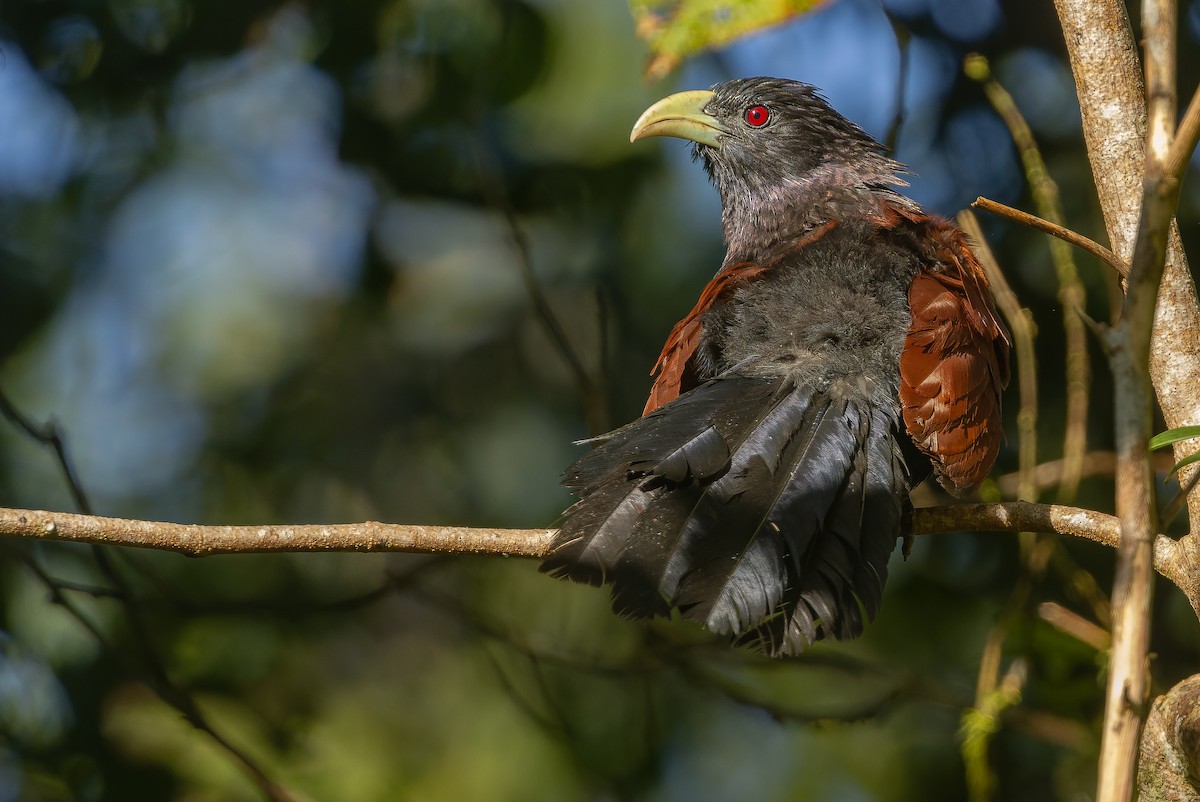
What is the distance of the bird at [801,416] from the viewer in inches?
67.7

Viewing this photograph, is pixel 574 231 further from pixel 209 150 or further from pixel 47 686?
pixel 47 686

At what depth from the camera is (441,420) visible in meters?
4.02

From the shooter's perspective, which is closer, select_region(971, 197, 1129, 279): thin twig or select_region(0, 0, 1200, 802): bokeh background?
select_region(971, 197, 1129, 279): thin twig

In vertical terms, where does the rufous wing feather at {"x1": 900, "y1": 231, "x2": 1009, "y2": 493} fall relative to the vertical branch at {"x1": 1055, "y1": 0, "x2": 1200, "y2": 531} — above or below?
below

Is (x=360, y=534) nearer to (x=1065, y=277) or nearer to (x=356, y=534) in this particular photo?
(x=356, y=534)

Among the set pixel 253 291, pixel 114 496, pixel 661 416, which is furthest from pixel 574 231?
pixel 661 416

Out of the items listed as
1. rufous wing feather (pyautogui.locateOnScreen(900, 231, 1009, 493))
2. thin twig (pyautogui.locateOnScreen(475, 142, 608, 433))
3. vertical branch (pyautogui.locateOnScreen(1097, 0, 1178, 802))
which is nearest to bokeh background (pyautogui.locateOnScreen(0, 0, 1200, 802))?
thin twig (pyautogui.locateOnScreen(475, 142, 608, 433))

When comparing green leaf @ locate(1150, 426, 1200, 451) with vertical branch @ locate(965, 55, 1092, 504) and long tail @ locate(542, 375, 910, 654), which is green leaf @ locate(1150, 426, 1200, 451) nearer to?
long tail @ locate(542, 375, 910, 654)

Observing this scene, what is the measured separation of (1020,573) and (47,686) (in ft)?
10.0

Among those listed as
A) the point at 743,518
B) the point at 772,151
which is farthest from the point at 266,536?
the point at 772,151

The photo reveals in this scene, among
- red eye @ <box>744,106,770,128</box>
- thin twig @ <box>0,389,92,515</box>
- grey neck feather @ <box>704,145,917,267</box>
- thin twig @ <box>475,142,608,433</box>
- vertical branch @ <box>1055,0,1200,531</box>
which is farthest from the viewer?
thin twig @ <box>475,142,608,433</box>

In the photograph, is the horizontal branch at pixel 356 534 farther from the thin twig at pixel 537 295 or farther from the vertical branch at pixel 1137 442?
the thin twig at pixel 537 295

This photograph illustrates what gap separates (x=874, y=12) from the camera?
3996 millimetres

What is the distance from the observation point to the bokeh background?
138 inches
